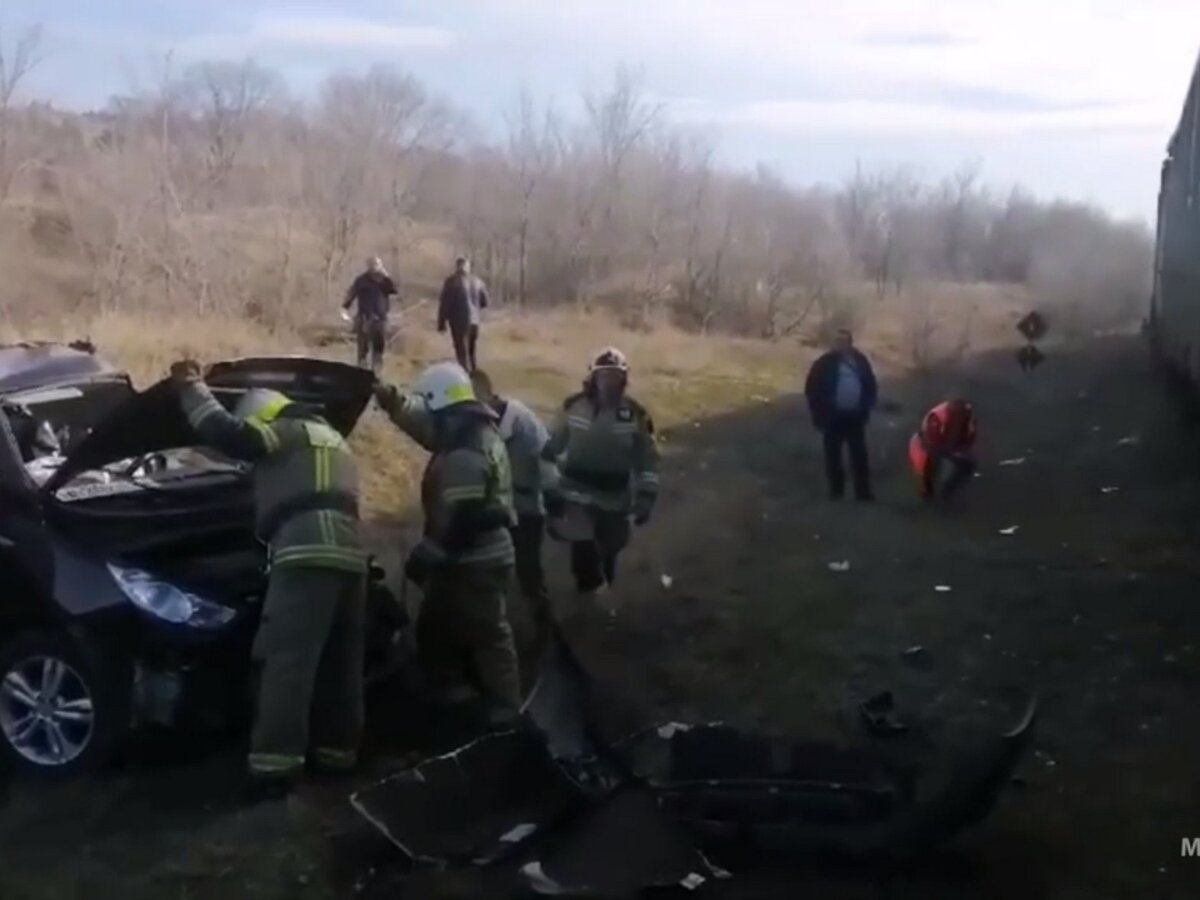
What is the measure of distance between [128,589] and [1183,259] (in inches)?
526

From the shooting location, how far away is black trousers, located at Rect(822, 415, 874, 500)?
1329cm

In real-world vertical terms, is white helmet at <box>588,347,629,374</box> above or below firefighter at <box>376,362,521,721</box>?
above

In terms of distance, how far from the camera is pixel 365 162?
141 ft

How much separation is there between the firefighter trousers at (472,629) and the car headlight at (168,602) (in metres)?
0.87

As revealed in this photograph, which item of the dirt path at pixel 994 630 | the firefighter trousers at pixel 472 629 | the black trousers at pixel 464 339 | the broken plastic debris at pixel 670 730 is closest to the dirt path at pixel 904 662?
the dirt path at pixel 994 630

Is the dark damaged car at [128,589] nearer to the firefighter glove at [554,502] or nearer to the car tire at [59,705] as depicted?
the car tire at [59,705]

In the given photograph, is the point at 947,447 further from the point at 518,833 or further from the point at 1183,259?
the point at 518,833

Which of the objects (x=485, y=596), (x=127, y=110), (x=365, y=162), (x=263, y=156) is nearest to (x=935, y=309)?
(x=365, y=162)

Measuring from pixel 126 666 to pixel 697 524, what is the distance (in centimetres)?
776

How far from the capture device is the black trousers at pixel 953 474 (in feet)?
43.1

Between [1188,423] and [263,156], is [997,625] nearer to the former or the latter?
Answer: [1188,423]

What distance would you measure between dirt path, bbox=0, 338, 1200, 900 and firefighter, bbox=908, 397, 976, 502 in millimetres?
356

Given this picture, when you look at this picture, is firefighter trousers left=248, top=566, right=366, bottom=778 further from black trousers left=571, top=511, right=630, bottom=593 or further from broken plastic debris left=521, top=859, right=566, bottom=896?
black trousers left=571, top=511, right=630, bottom=593

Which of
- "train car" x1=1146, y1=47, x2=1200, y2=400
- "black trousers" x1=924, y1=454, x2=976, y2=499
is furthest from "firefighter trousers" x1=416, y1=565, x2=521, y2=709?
"train car" x1=1146, y1=47, x2=1200, y2=400
